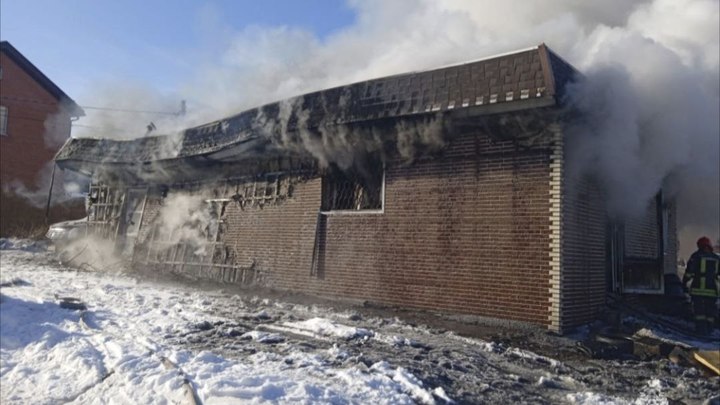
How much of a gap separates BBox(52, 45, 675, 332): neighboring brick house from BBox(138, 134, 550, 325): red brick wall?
0.02 metres

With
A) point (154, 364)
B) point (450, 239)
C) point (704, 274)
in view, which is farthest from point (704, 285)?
point (154, 364)

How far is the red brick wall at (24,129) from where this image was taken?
76.9 feet

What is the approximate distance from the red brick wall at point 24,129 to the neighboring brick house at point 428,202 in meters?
15.7

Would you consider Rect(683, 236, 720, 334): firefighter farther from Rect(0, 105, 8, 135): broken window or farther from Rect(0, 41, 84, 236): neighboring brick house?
Rect(0, 105, 8, 135): broken window

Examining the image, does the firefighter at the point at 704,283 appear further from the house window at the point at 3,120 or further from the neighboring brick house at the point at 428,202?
the house window at the point at 3,120

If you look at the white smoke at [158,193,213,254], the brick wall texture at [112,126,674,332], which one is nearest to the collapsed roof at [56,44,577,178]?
the brick wall texture at [112,126,674,332]

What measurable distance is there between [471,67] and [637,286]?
529 cm

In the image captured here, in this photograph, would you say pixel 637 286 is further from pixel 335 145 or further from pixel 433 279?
pixel 335 145

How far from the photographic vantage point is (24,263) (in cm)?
1470

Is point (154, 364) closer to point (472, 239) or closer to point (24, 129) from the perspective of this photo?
point (472, 239)

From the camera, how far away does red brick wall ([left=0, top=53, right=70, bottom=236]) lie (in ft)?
76.9

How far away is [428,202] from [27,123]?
2323 cm

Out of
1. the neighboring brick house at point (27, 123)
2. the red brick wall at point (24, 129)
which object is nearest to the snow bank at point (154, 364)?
the neighboring brick house at point (27, 123)

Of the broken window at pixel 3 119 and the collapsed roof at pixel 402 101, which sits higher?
the broken window at pixel 3 119
